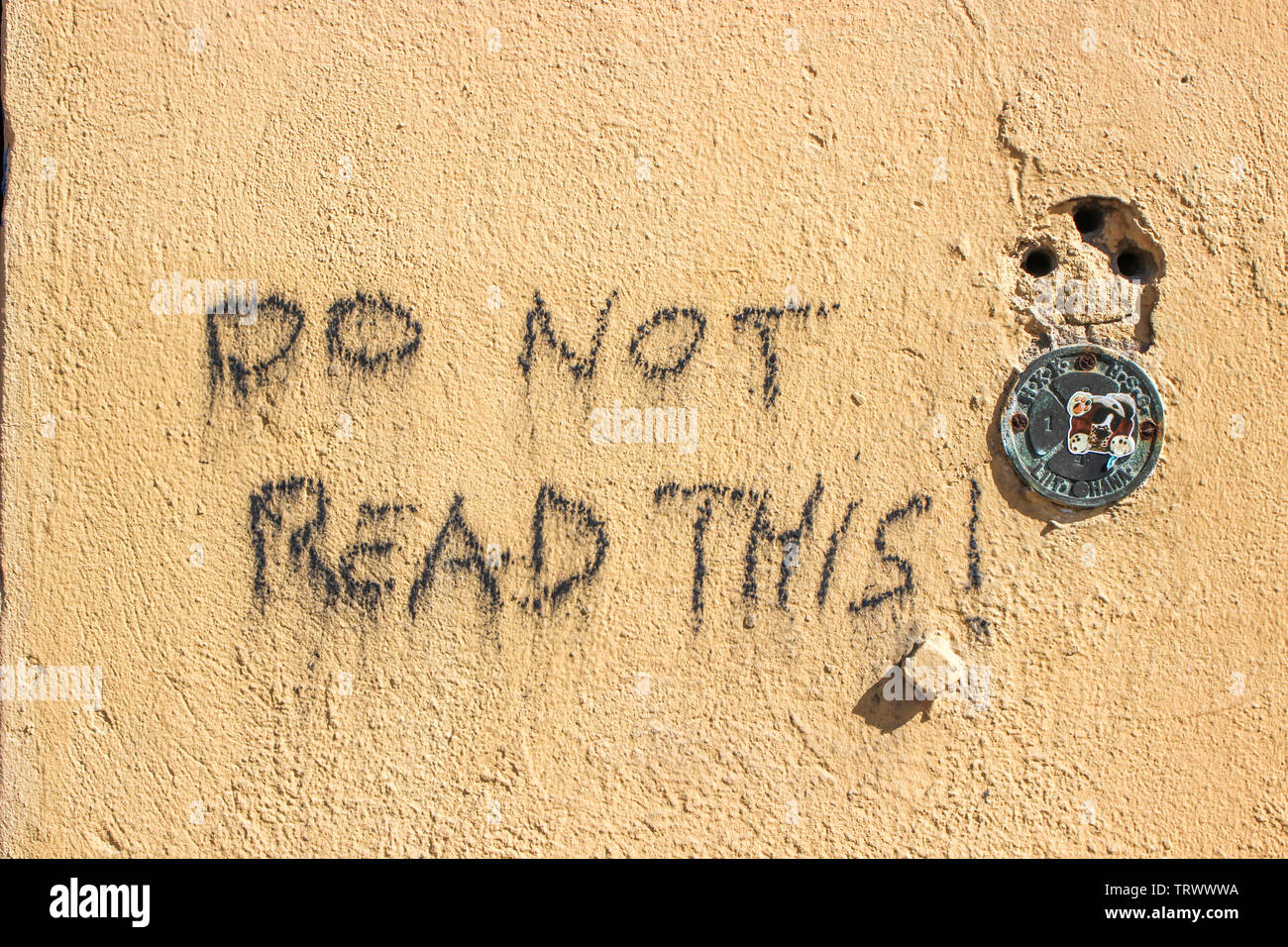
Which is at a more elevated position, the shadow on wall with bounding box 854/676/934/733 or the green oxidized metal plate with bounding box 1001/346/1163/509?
the green oxidized metal plate with bounding box 1001/346/1163/509

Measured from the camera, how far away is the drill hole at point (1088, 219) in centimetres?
214

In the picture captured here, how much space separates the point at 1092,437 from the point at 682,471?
38.8 inches

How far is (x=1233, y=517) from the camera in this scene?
2082 millimetres

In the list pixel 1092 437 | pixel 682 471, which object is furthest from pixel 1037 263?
pixel 682 471

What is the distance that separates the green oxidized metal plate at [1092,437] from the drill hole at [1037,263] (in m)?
0.28

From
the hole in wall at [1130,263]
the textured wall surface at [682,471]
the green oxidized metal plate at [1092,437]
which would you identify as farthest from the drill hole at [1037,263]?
the green oxidized metal plate at [1092,437]

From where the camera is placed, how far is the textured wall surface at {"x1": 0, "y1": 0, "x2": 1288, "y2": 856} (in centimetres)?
208

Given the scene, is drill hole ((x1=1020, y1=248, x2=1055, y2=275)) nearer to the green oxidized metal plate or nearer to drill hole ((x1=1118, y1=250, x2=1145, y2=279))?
drill hole ((x1=1118, y1=250, x2=1145, y2=279))

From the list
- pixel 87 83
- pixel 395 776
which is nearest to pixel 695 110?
pixel 87 83

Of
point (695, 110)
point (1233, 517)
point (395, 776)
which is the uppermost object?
point (695, 110)

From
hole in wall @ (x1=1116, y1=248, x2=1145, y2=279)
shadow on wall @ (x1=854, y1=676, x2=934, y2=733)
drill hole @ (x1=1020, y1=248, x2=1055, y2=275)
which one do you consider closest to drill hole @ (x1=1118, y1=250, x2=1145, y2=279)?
hole in wall @ (x1=1116, y1=248, x2=1145, y2=279)

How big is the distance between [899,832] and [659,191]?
65.5 inches

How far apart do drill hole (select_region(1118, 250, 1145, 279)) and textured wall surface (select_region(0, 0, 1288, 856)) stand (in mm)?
48

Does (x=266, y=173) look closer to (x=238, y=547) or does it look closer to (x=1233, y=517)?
(x=238, y=547)
